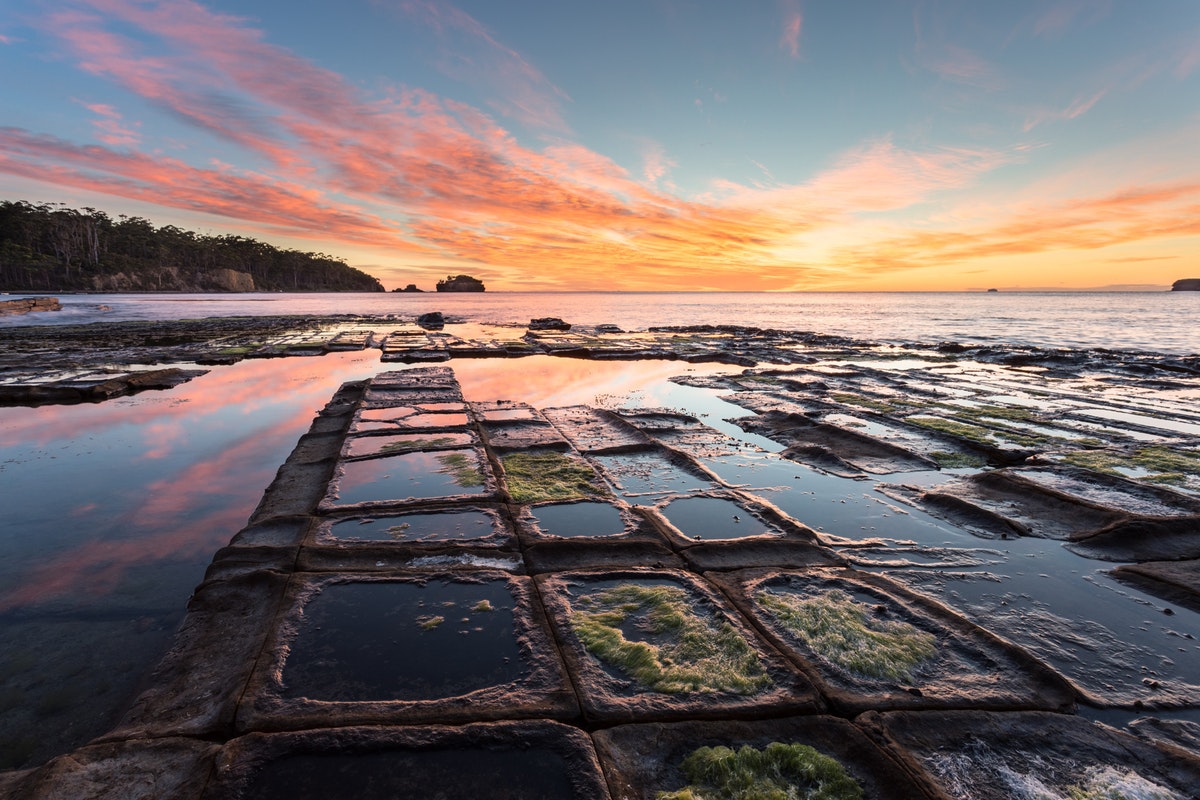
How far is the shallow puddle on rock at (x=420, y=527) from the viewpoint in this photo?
14.3 feet

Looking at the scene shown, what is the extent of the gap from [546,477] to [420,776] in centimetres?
389

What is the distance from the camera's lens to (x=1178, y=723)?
101 inches

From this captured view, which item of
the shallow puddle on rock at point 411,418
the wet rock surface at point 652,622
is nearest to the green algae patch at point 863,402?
the wet rock surface at point 652,622

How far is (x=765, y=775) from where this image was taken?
2180 mm

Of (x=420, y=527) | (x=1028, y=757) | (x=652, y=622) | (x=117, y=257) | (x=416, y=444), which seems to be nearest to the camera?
(x=1028, y=757)

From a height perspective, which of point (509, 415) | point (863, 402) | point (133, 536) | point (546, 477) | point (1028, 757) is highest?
point (863, 402)

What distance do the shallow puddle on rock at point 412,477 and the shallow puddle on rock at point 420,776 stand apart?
3117 millimetres

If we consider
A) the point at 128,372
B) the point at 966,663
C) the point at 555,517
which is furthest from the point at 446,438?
the point at 128,372

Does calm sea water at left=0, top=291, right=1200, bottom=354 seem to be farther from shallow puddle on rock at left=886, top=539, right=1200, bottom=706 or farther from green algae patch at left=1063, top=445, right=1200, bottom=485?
shallow puddle on rock at left=886, top=539, right=1200, bottom=706

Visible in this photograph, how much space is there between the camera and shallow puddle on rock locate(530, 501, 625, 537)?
180 inches

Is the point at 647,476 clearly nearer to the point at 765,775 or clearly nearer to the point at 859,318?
the point at 765,775

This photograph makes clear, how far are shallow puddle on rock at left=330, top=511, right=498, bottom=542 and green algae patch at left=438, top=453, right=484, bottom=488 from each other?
74cm

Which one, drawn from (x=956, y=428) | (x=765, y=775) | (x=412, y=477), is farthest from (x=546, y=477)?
(x=956, y=428)

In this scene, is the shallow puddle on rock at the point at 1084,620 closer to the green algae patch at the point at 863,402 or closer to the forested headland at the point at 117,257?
the green algae patch at the point at 863,402
